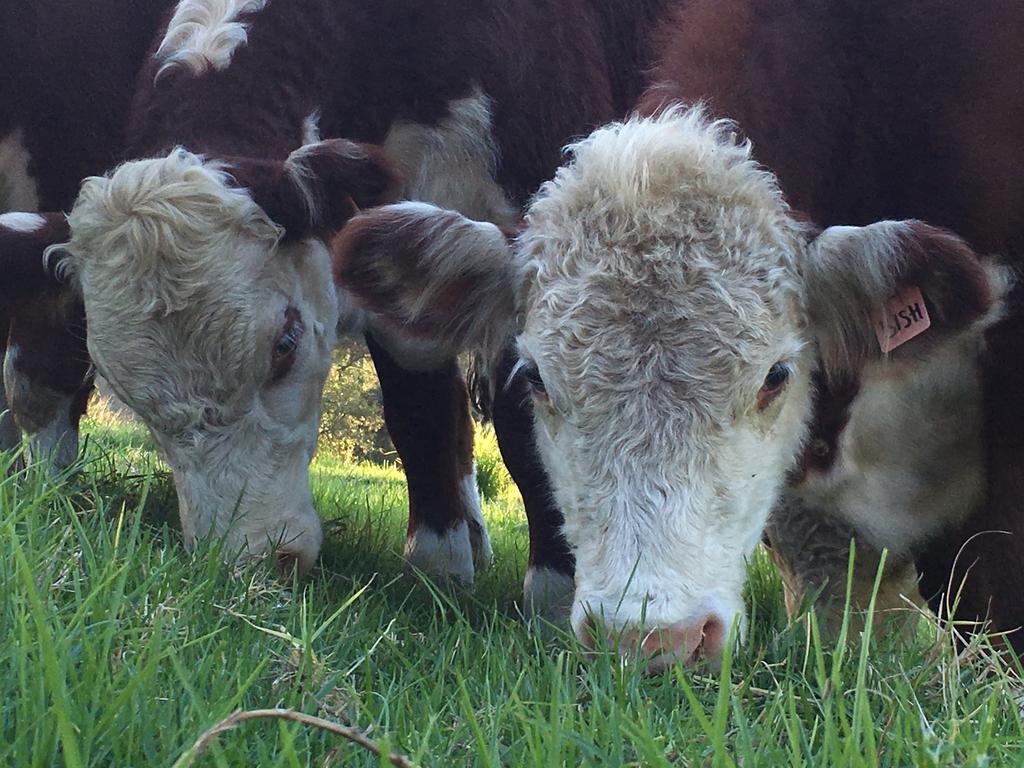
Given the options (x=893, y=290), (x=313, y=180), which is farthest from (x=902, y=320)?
(x=313, y=180)

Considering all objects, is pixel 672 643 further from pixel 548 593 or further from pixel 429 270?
pixel 548 593

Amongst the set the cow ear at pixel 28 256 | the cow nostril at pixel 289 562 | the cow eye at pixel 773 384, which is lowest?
the cow nostril at pixel 289 562

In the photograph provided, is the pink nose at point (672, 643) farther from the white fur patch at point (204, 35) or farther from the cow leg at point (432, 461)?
the cow leg at point (432, 461)

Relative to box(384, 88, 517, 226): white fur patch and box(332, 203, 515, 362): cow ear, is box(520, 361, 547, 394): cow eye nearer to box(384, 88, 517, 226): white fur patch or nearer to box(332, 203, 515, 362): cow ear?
box(332, 203, 515, 362): cow ear

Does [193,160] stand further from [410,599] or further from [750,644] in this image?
[750,644]

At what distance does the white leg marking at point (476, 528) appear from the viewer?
614 centimetres

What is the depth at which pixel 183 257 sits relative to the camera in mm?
4043

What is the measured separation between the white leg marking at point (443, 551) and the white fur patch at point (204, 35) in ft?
7.69

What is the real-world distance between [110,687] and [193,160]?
2672mm

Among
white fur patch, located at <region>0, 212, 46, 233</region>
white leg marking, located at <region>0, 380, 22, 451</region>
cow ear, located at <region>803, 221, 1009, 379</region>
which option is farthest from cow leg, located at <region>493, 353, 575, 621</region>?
white leg marking, located at <region>0, 380, 22, 451</region>

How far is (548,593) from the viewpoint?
14.5 ft

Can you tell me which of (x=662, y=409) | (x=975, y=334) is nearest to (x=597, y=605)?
(x=662, y=409)

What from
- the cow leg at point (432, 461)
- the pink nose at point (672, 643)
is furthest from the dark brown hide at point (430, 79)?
the pink nose at point (672, 643)

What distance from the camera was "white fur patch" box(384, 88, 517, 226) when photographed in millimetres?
4812
